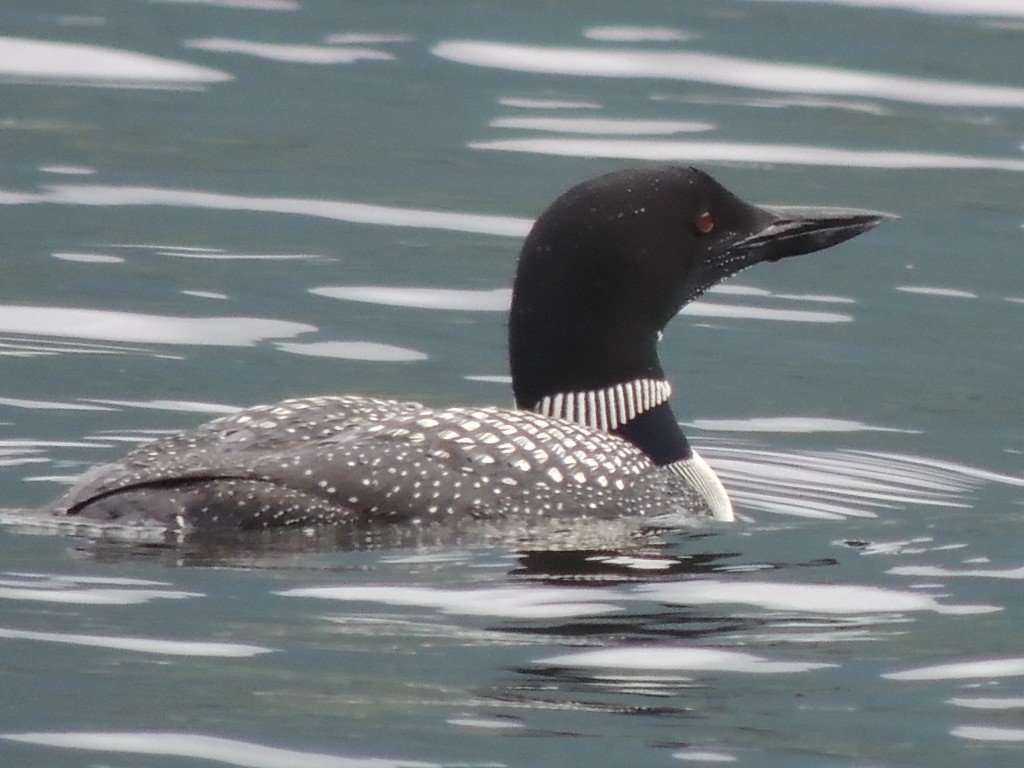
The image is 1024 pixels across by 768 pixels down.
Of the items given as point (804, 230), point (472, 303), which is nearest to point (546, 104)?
point (472, 303)

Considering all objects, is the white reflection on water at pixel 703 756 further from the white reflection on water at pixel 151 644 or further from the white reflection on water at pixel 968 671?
the white reflection on water at pixel 151 644

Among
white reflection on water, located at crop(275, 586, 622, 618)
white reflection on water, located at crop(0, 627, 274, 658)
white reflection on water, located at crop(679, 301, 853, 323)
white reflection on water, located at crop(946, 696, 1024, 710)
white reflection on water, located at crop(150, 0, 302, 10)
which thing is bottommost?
white reflection on water, located at crop(946, 696, 1024, 710)

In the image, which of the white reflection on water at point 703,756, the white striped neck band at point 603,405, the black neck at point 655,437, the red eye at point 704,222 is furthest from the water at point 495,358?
the red eye at point 704,222

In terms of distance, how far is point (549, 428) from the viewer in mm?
6555

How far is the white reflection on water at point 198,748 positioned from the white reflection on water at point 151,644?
0.44 metres

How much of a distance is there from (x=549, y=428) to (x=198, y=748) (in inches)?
74.6

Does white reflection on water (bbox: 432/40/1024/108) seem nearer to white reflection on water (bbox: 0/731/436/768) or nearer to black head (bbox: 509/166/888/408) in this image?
black head (bbox: 509/166/888/408)

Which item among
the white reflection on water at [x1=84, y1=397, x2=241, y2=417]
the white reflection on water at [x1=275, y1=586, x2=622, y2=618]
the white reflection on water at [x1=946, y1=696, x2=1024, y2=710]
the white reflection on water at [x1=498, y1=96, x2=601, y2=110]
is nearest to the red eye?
the white reflection on water at [x1=275, y1=586, x2=622, y2=618]

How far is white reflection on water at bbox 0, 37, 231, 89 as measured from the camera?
1271 cm

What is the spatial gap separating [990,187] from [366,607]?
6019mm

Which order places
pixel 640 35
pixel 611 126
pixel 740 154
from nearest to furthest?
pixel 740 154
pixel 611 126
pixel 640 35

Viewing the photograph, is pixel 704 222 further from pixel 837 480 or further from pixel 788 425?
pixel 788 425

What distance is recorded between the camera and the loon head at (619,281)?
22.3 feet

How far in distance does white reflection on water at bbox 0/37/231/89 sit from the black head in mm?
6074
